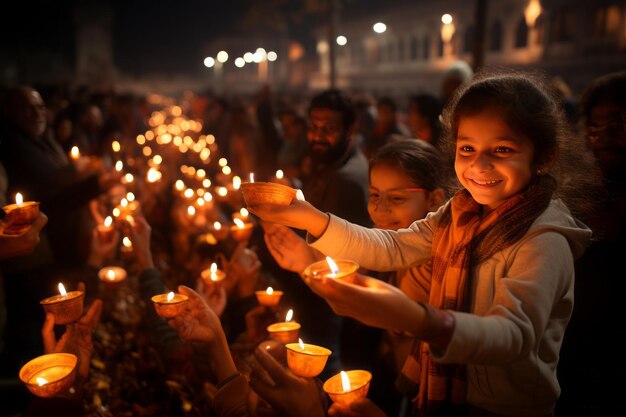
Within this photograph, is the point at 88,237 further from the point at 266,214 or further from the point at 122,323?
the point at 266,214

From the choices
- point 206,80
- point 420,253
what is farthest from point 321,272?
point 206,80

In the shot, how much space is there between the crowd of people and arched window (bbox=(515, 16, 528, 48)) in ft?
103

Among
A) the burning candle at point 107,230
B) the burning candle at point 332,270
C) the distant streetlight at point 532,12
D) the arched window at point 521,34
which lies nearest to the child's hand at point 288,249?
the burning candle at point 107,230

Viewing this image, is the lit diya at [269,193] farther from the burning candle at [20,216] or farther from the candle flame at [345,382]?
the burning candle at [20,216]

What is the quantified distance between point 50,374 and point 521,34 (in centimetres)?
3672

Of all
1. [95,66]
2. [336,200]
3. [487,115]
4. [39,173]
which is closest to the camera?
[487,115]

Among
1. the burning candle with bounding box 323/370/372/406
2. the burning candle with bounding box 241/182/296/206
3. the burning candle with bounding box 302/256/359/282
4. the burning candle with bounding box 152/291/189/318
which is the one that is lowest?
the burning candle with bounding box 323/370/372/406

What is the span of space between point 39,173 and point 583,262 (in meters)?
4.23

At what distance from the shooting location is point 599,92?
10.1 ft

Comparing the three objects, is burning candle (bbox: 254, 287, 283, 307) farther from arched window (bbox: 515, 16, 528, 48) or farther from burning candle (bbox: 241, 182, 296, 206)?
arched window (bbox: 515, 16, 528, 48)

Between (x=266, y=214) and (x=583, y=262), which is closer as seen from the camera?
(x=266, y=214)

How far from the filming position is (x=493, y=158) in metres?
1.70

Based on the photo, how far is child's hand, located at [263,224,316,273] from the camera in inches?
118

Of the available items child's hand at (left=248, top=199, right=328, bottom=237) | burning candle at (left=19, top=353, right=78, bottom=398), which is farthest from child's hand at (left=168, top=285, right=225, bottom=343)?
child's hand at (left=248, top=199, right=328, bottom=237)
